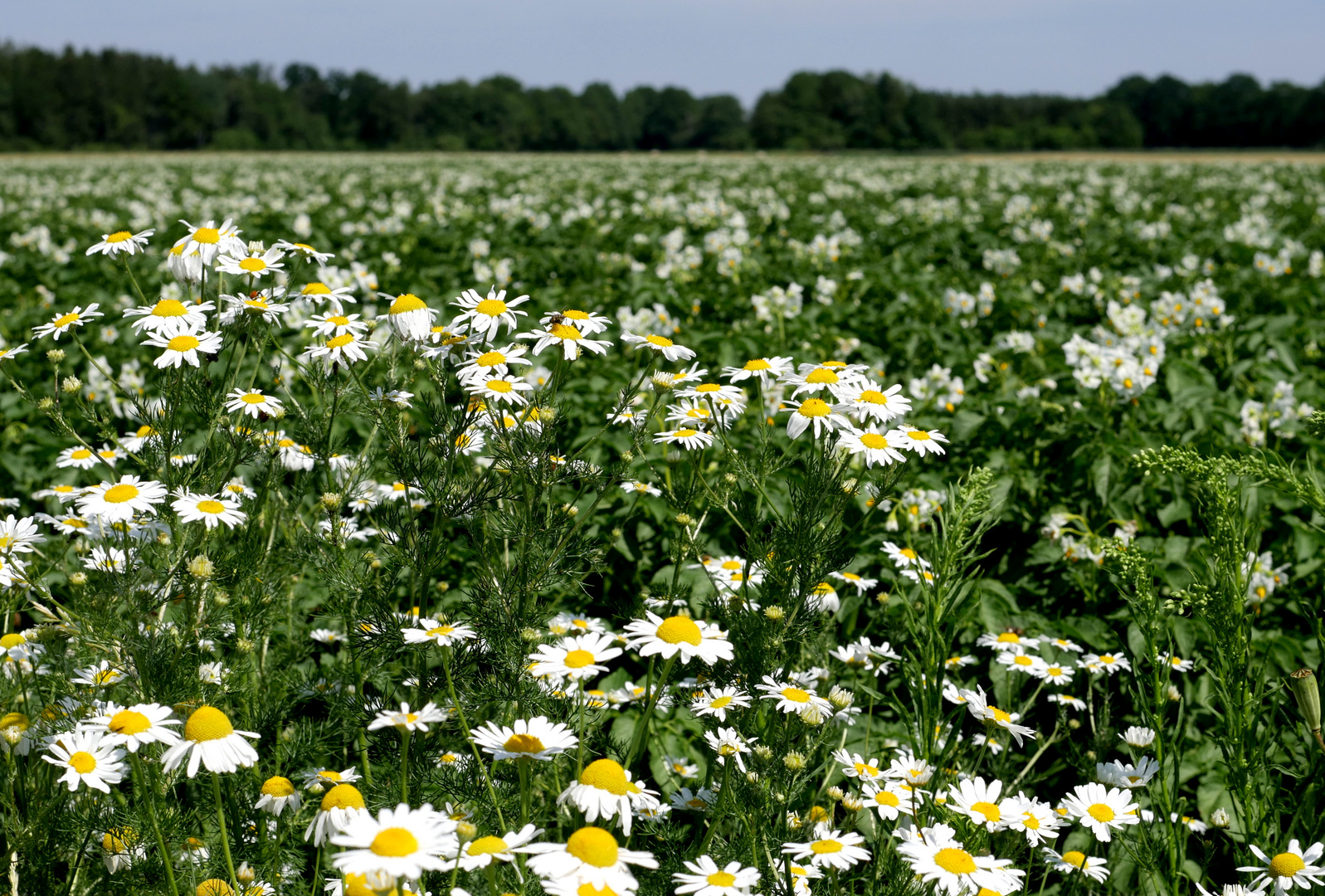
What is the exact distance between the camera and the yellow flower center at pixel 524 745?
147 centimetres

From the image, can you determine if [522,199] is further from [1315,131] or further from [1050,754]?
[1315,131]

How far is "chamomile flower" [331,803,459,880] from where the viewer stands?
1109mm

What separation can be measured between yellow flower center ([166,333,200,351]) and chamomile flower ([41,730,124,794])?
76cm

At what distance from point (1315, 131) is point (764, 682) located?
78.0 metres

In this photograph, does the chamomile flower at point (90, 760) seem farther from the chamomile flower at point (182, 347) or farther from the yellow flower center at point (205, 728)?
the chamomile flower at point (182, 347)

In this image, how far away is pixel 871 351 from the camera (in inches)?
213

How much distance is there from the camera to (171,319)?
1.91m

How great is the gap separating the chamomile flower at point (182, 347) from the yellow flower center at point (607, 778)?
1.18m

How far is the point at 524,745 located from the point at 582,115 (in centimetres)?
7657

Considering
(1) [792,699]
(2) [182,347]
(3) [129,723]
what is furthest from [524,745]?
(2) [182,347]

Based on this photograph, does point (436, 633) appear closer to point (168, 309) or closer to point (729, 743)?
point (729, 743)

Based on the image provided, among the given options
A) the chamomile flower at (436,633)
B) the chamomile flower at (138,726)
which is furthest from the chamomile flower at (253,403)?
the chamomile flower at (138,726)

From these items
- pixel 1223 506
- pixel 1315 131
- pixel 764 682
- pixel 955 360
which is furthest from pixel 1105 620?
pixel 1315 131

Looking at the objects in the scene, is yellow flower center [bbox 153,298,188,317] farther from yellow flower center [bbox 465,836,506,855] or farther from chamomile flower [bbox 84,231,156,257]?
yellow flower center [bbox 465,836,506,855]
